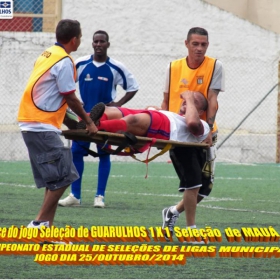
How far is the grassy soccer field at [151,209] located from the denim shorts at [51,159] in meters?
0.83

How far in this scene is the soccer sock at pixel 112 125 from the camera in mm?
8203

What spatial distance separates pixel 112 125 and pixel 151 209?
350 cm

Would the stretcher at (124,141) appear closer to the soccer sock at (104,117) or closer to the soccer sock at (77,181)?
the soccer sock at (104,117)

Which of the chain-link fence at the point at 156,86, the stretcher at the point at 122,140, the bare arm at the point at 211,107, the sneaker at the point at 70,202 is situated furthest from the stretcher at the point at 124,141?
the chain-link fence at the point at 156,86

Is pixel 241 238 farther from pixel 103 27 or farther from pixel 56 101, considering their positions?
pixel 103 27

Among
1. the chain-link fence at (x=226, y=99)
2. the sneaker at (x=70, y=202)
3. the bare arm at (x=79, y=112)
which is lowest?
the chain-link fence at (x=226, y=99)

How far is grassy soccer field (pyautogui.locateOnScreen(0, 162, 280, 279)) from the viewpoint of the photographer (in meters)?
6.93

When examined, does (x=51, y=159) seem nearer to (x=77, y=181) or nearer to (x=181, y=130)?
(x=181, y=130)

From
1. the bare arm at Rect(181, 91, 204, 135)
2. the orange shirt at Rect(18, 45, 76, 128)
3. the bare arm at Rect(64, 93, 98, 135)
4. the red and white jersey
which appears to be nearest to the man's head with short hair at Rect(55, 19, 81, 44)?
the orange shirt at Rect(18, 45, 76, 128)

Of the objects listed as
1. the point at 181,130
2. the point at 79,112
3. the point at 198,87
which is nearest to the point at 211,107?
the point at 198,87

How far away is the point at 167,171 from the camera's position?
59.4 feet

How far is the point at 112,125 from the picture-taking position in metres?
8.23

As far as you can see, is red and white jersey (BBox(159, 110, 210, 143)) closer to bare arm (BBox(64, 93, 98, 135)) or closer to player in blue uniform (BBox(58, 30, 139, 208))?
bare arm (BBox(64, 93, 98, 135))

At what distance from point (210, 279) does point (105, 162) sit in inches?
224
